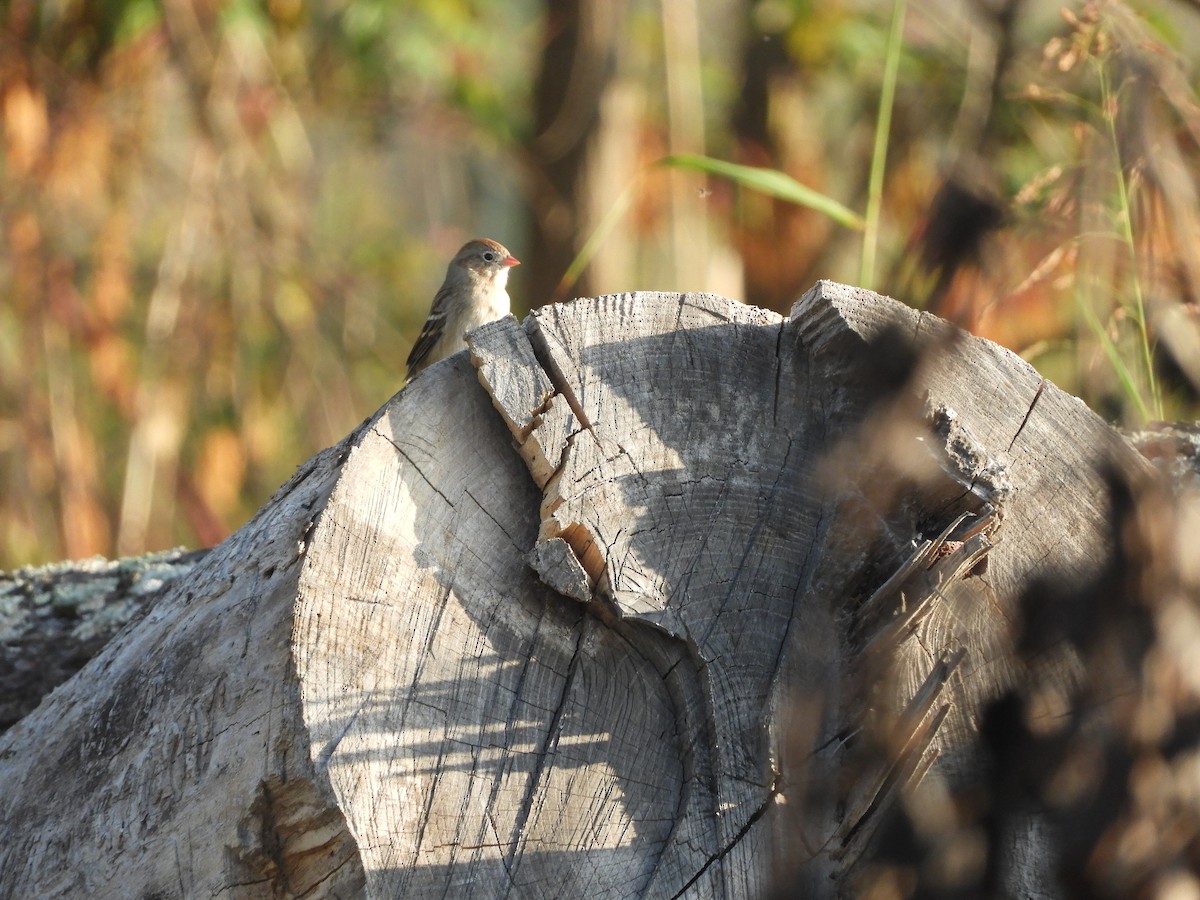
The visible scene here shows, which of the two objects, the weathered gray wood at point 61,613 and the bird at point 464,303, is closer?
the weathered gray wood at point 61,613

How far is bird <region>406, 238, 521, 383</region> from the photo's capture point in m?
4.28

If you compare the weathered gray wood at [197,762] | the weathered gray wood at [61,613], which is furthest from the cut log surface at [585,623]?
the weathered gray wood at [61,613]

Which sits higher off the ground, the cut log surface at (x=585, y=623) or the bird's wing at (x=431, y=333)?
the bird's wing at (x=431, y=333)

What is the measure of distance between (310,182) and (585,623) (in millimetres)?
6435

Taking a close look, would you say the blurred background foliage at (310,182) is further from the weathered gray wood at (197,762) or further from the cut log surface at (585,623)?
the weathered gray wood at (197,762)

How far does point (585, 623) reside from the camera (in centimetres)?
193

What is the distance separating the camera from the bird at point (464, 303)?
428cm

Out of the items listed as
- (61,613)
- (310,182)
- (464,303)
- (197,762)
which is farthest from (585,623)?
(310,182)

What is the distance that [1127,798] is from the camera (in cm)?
114

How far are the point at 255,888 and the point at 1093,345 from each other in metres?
1.80

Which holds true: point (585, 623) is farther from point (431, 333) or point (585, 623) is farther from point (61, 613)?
point (431, 333)

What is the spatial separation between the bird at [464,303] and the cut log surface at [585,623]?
2178mm

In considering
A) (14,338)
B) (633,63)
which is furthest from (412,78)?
(14,338)

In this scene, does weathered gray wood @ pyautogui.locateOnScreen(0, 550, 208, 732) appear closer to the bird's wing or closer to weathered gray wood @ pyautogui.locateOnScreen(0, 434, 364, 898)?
weathered gray wood @ pyautogui.locateOnScreen(0, 434, 364, 898)
